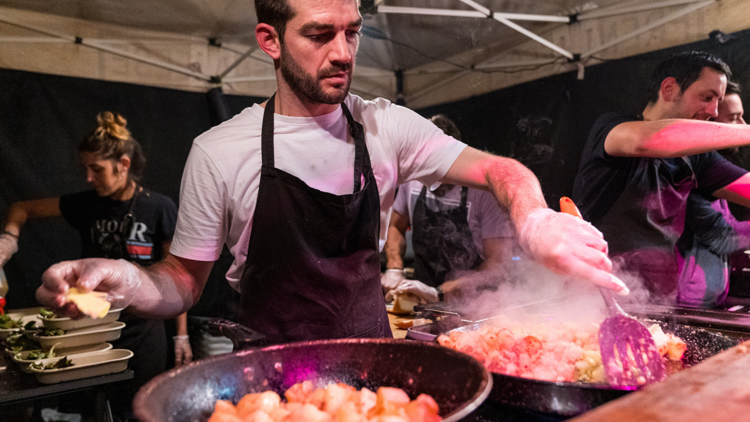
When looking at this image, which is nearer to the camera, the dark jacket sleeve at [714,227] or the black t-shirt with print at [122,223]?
the dark jacket sleeve at [714,227]

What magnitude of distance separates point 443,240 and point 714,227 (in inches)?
69.6

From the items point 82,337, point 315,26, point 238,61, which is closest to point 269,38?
point 315,26

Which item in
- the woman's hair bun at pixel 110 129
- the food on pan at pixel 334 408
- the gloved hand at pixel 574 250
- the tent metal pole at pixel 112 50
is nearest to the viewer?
the food on pan at pixel 334 408

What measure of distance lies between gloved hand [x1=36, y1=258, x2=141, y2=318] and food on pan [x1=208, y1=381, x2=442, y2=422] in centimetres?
43

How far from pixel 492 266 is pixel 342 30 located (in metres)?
2.39

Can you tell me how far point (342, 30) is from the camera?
1420 mm

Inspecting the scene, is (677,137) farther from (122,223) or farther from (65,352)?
(122,223)

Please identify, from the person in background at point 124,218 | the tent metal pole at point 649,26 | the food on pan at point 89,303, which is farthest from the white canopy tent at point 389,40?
the food on pan at point 89,303

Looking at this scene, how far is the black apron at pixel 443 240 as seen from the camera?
358 cm

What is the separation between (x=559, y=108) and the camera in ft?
13.1

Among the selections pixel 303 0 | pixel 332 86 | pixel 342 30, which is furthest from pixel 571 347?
pixel 303 0

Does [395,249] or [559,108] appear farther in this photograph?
[559,108]

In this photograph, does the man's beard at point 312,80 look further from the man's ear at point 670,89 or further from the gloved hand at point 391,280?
the man's ear at point 670,89

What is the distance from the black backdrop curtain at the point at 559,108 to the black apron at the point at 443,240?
1047 millimetres
